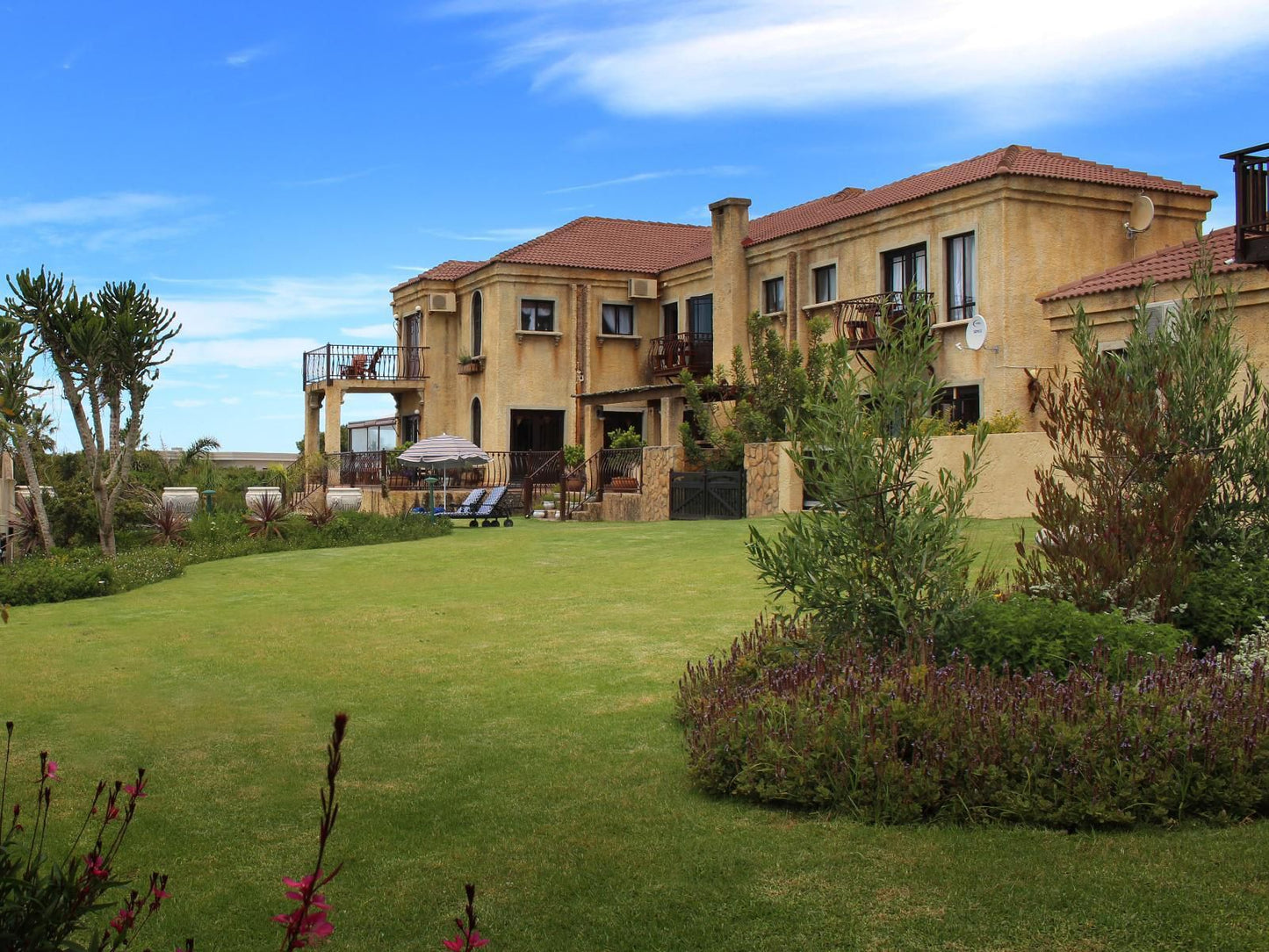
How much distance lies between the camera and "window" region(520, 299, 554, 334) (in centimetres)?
3703

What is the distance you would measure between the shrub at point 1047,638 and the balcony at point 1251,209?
1290 cm

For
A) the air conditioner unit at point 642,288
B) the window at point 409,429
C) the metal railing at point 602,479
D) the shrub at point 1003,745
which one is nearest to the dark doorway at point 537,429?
the air conditioner unit at point 642,288

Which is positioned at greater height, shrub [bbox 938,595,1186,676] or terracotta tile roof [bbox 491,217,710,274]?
terracotta tile roof [bbox 491,217,710,274]

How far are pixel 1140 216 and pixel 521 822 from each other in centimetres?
2403

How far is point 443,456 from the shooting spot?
95.7 feet

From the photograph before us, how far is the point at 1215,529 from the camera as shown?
351 inches

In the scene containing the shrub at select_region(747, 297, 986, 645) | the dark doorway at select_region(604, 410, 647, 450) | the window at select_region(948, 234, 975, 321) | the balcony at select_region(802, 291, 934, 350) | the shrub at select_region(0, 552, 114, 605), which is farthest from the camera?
the dark doorway at select_region(604, 410, 647, 450)

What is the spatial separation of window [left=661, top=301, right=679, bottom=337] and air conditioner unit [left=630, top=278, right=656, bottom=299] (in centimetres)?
76

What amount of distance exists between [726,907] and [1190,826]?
2.32 m

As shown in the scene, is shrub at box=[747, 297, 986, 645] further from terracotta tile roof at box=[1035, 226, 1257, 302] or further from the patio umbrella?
the patio umbrella

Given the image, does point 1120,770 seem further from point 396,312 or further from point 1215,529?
point 396,312

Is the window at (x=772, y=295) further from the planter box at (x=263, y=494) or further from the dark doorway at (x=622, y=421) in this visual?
the planter box at (x=263, y=494)

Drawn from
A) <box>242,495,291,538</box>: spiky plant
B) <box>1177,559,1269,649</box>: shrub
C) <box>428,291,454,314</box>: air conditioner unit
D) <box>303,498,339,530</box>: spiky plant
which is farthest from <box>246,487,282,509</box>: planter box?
<box>1177,559,1269,649</box>: shrub

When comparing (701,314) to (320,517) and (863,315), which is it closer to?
(863,315)
